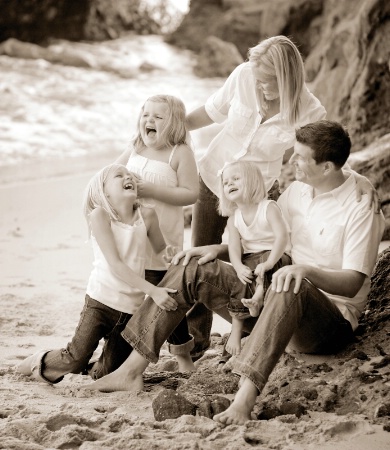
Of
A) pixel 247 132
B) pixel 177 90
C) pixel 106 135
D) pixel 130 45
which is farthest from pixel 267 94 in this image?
pixel 130 45

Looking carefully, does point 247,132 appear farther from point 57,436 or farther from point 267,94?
point 57,436

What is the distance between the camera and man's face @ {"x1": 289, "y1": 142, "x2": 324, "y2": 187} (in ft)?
9.70

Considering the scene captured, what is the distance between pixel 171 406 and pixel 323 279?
0.72m

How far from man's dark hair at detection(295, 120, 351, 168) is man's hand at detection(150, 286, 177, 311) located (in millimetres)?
776

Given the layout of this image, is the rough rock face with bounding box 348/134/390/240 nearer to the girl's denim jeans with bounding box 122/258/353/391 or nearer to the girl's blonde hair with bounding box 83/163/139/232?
the girl's denim jeans with bounding box 122/258/353/391

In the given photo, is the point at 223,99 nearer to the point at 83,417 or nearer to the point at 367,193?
the point at 367,193

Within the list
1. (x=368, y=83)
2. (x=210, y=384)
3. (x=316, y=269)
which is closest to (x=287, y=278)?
(x=316, y=269)

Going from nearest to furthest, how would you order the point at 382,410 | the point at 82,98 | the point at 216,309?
the point at 382,410 → the point at 216,309 → the point at 82,98

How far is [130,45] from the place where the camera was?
71.7 ft

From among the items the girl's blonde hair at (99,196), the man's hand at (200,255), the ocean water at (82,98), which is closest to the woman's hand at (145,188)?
the girl's blonde hair at (99,196)

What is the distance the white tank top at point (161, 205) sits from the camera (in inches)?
129

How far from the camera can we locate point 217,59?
61.9 feet

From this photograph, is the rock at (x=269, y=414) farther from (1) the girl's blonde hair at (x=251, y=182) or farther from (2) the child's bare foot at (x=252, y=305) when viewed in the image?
(1) the girl's blonde hair at (x=251, y=182)

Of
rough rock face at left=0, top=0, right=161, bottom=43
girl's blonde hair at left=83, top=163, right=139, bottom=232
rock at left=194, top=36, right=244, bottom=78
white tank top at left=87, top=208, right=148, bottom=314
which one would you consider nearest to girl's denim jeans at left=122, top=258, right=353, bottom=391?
white tank top at left=87, top=208, right=148, bottom=314
